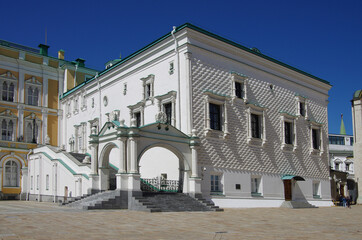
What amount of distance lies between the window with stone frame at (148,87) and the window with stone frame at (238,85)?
532cm

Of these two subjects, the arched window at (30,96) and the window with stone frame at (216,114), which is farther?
the arched window at (30,96)

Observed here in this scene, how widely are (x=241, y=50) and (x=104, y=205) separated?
14376 mm

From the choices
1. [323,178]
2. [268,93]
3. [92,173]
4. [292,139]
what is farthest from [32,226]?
[323,178]

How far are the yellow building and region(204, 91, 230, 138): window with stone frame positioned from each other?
15.0 metres

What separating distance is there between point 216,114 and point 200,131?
7.30ft

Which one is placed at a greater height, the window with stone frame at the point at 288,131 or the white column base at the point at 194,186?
the window with stone frame at the point at 288,131

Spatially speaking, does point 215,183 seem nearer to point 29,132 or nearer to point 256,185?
point 256,185

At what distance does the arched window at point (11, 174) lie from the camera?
109ft

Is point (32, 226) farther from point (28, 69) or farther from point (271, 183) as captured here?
point (28, 69)

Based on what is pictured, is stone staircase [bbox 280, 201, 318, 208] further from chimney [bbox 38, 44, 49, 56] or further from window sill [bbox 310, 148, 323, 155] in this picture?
chimney [bbox 38, 44, 49, 56]

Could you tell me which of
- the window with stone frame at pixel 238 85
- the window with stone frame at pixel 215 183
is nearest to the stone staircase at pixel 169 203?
the window with stone frame at pixel 215 183

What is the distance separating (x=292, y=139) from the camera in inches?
1194

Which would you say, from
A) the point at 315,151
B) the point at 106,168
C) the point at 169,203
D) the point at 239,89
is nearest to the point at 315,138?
the point at 315,151

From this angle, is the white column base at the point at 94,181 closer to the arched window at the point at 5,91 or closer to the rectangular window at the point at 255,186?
the rectangular window at the point at 255,186
